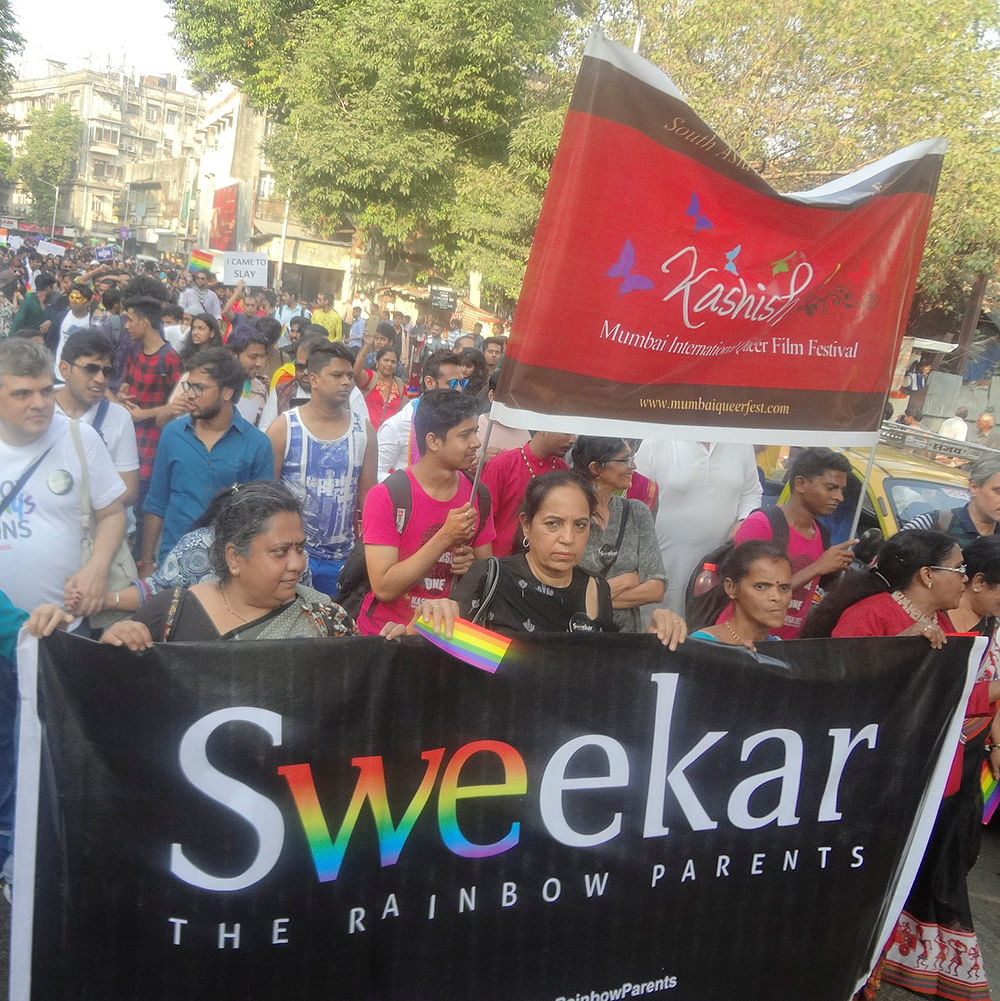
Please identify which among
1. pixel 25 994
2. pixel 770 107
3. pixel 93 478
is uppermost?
pixel 770 107

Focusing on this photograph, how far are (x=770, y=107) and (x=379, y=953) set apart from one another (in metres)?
18.3

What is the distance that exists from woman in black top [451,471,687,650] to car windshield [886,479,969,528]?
351 centimetres

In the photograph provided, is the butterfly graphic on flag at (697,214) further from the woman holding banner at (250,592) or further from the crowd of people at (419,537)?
the woman holding banner at (250,592)

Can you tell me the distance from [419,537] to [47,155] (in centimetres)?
11496

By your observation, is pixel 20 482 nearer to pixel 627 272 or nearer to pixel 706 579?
pixel 627 272

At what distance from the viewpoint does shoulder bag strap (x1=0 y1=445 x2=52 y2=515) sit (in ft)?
A: 11.8

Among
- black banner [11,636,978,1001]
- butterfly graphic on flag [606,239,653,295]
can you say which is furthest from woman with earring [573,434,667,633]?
butterfly graphic on flag [606,239,653,295]

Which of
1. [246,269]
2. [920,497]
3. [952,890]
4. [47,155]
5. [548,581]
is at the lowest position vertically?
[952,890]

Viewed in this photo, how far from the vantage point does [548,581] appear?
11.3 feet

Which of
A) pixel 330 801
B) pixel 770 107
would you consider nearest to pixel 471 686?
pixel 330 801

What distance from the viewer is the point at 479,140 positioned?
25.7 metres

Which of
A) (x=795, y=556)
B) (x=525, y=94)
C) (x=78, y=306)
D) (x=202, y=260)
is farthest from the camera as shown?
(x=525, y=94)

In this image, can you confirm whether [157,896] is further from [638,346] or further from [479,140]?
[479,140]

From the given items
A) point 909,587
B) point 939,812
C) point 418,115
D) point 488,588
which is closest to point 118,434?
point 488,588
